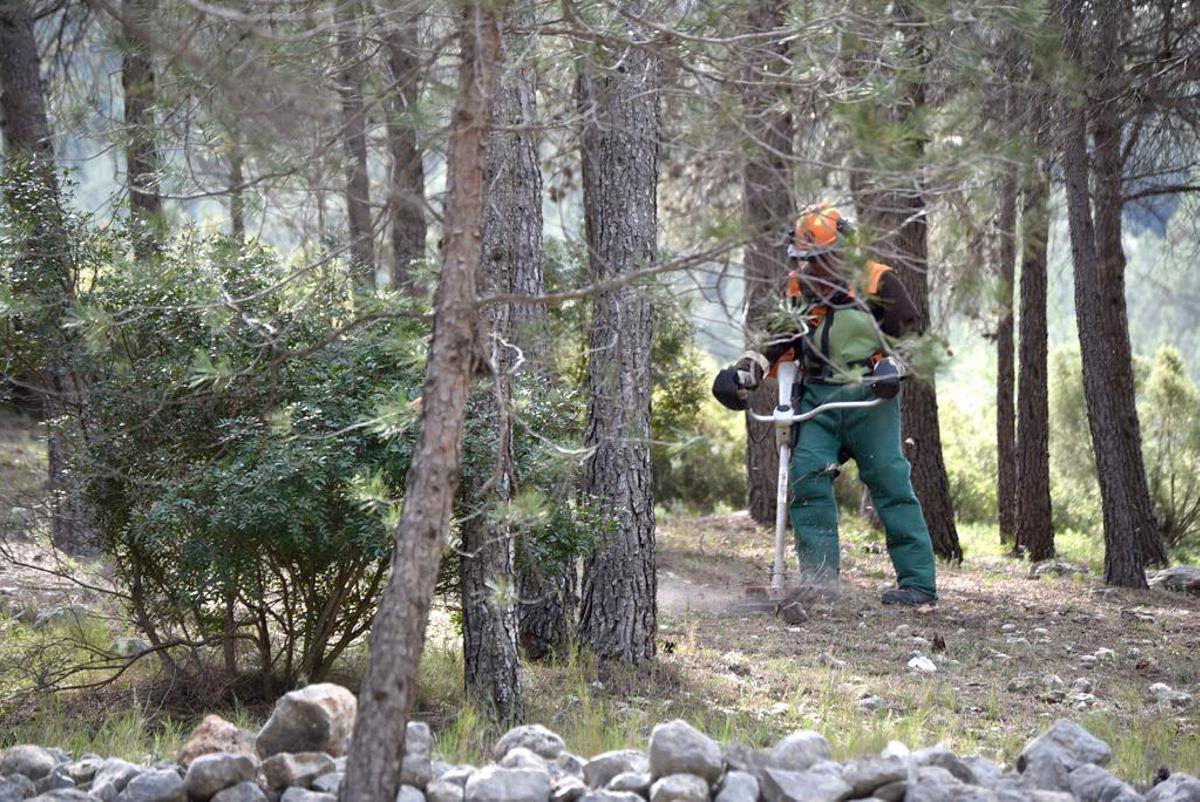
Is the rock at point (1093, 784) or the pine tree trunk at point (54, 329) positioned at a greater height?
the pine tree trunk at point (54, 329)

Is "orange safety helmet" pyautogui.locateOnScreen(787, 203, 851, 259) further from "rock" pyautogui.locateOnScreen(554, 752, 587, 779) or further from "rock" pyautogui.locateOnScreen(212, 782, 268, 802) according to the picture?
"rock" pyautogui.locateOnScreen(212, 782, 268, 802)

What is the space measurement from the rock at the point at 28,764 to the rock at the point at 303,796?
0.82 meters

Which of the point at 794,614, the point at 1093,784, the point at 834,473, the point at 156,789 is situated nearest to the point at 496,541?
the point at 156,789

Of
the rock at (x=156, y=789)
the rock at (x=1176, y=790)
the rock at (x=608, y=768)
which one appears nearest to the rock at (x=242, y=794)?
the rock at (x=156, y=789)

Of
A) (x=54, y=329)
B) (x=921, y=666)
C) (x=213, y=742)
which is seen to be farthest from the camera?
(x=921, y=666)

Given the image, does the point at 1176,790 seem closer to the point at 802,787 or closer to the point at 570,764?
the point at 802,787

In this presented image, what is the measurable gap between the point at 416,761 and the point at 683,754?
76cm

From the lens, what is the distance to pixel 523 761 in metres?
3.95

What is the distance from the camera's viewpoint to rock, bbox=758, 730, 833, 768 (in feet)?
13.1

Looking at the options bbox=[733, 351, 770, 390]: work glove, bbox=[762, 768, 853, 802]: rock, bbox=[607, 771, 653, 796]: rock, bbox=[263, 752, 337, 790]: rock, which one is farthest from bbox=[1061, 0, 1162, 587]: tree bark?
bbox=[263, 752, 337, 790]: rock

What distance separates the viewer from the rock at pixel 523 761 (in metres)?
3.92

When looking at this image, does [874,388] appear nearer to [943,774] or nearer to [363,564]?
[363,564]

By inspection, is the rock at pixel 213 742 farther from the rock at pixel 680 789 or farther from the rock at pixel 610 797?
the rock at pixel 680 789

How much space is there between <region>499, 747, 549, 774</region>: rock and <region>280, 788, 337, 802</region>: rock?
1.63 feet
